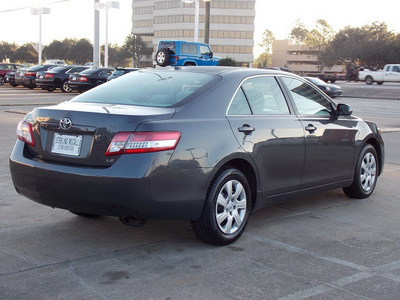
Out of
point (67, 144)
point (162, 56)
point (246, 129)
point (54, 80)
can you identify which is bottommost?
point (54, 80)

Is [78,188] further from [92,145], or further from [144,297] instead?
[144,297]

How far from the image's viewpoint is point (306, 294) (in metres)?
4.04

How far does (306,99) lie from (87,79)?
2435cm

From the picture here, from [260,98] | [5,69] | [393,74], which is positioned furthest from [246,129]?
[393,74]

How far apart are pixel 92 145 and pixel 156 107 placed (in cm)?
70

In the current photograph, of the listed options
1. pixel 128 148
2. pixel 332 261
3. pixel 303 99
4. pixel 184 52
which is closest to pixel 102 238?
pixel 128 148

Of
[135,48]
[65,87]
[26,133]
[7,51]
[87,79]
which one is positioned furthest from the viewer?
[7,51]

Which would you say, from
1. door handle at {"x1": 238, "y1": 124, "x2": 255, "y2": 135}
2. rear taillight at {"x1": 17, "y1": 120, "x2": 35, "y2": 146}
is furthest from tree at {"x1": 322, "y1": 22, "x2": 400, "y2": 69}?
rear taillight at {"x1": 17, "y1": 120, "x2": 35, "y2": 146}

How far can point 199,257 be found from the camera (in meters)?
4.80

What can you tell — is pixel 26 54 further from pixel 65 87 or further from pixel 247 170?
pixel 247 170

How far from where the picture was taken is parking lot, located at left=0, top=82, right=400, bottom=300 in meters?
4.07

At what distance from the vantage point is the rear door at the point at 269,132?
17.5 ft

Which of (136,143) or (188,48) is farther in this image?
(188,48)

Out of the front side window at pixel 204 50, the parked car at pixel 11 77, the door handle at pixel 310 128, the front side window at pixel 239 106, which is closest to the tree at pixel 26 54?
the parked car at pixel 11 77
